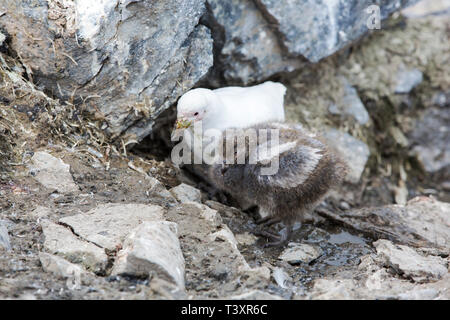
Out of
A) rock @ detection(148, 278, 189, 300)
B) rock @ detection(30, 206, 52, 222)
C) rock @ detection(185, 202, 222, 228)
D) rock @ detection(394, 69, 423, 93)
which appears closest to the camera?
rock @ detection(148, 278, 189, 300)

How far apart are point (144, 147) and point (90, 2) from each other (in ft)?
5.22

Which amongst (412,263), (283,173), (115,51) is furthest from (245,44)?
(412,263)

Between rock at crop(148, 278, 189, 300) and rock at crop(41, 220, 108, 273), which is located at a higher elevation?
rock at crop(41, 220, 108, 273)

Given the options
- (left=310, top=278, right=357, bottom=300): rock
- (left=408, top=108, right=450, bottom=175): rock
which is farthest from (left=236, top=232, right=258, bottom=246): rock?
(left=408, top=108, right=450, bottom=175): rock

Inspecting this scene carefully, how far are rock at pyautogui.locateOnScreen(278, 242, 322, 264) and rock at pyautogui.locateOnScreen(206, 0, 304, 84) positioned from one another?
1853mm

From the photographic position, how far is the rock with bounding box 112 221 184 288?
3.12 m

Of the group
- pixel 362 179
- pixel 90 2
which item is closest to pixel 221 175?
pixel 90 2

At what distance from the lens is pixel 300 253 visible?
418 centimetres

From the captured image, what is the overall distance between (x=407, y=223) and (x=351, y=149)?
1348 mm

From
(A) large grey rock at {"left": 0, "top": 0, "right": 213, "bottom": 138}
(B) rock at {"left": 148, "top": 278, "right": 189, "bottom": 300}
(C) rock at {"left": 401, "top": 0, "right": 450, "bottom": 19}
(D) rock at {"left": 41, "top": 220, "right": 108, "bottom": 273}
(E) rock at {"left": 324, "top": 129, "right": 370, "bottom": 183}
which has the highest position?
(C) rock at {"left": 401, "top": 0, "right": 450, "bottom": 19}

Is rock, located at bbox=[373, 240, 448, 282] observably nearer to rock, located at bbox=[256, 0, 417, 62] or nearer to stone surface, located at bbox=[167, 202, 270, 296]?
stone surface, located at bbox=[167, 202, 270, 296]

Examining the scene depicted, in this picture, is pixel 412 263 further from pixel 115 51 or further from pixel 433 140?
pixel 433 140

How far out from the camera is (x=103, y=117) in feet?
14.9

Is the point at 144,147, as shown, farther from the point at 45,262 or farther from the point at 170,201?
the point at 45,262
